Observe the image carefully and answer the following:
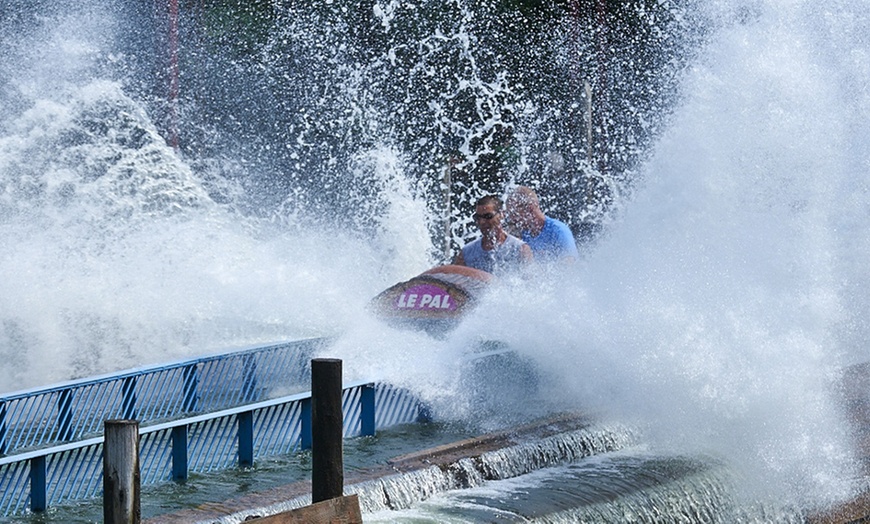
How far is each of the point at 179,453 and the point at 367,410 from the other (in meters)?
1.45

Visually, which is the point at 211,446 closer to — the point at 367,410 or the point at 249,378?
the point at 249,378

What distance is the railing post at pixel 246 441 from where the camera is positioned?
7.04m

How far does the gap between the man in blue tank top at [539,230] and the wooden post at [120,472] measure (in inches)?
253

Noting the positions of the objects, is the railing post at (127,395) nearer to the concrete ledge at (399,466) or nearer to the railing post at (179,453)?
the railing post at (179,453)

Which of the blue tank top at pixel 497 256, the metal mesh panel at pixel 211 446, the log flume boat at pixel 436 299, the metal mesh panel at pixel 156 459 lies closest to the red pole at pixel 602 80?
the blue tank top at pixel 497 256

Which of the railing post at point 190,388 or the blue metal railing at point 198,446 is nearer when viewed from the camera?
the blue metal railing at point 198,446

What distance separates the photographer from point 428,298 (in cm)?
982

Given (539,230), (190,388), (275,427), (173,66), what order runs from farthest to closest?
1. (173,66)
2. (539,230)
3. (190,388)
4. (275,427)

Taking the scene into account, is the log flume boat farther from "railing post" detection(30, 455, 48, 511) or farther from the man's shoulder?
"railing post" detection(30, 455, 48, 511)

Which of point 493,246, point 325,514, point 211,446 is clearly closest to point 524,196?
point 493,246

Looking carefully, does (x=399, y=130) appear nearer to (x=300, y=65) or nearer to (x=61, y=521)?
(x=300, y=65)

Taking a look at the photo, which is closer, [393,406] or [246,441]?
[246,441]

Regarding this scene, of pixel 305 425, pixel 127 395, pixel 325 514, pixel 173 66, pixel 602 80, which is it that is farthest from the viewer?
pixel 602 80

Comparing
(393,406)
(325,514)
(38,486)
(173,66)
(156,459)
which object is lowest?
(325,514)
